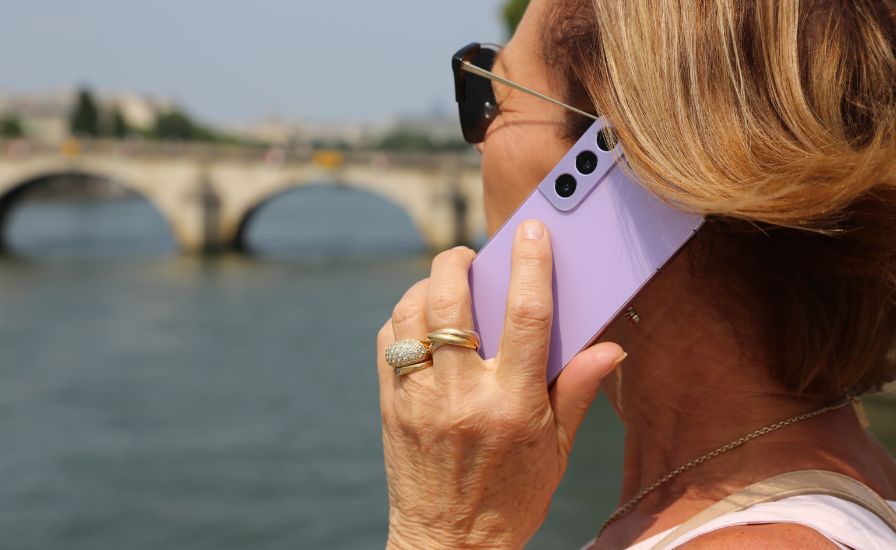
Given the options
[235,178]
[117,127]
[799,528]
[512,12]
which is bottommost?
[799,528]

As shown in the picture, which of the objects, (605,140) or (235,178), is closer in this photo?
(605,140)

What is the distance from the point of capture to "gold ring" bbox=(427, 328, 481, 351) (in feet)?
2.72

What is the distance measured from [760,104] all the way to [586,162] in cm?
15

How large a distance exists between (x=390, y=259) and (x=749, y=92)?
811 inches

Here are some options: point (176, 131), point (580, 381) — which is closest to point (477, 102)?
point (580, 381)

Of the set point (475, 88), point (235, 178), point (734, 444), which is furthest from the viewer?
point (235, 178)

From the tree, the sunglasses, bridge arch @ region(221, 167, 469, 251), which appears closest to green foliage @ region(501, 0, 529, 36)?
bridge arch @ region(221, 167, 469, 251)

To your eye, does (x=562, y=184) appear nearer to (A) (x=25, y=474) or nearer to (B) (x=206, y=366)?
(A) (x=25, y=474)

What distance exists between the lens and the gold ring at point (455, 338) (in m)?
0.83

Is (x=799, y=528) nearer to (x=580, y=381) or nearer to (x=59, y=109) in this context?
(x=580, y=381)

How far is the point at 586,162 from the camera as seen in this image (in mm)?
837

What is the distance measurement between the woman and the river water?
5108 mm

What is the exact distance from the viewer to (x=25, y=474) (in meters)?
7.82

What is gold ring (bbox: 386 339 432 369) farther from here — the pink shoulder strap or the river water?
the river water
